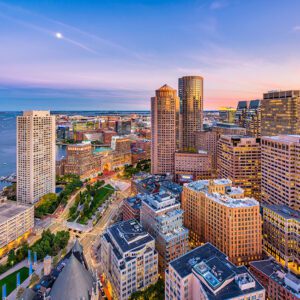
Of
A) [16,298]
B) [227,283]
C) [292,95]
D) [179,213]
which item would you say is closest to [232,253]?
[179,213]

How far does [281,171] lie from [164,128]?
48067 mm

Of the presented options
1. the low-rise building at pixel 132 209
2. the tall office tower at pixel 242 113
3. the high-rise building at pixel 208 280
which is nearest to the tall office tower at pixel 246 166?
the low-rise building at pixel 132 209

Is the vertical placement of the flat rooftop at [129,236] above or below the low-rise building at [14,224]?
above

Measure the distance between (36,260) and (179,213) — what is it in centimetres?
2692

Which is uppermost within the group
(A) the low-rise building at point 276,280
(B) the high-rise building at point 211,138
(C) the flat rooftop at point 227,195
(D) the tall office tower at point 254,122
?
(D) the tall office tower at point 254,122

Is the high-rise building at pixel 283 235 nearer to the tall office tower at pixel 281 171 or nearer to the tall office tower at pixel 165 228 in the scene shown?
the tall office tower at pixel 281 171

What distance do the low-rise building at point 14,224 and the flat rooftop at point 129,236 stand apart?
2352 centimetres

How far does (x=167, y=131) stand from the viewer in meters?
102

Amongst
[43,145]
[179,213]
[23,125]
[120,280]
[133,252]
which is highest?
[23,125]

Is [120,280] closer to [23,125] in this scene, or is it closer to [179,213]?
[179,213]

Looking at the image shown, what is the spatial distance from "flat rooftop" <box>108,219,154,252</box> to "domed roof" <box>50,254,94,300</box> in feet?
22.2

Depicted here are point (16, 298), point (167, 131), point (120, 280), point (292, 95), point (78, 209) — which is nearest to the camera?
point (120, 280)

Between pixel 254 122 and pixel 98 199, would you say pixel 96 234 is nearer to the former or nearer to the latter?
pixel 98 199

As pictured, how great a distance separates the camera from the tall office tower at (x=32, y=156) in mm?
77500
